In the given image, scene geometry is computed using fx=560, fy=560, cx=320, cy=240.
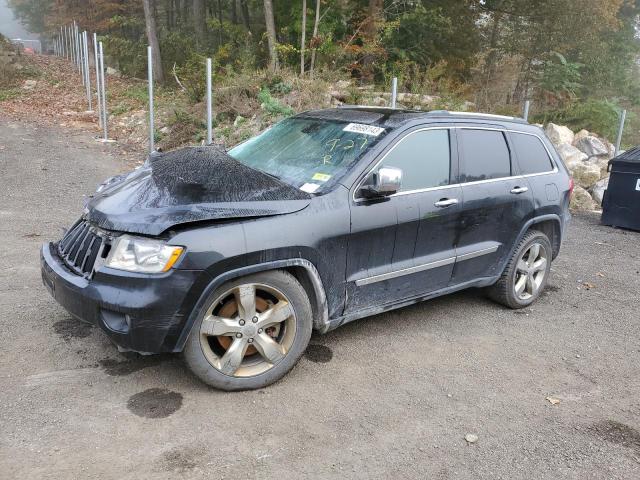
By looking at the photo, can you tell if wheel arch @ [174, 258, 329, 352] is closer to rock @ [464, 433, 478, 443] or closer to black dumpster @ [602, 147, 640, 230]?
rock @ [464, 433, 478, 443]

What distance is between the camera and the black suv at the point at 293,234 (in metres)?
3.16

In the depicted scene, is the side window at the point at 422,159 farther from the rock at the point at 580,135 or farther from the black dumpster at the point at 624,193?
the rock at the point at 580,135

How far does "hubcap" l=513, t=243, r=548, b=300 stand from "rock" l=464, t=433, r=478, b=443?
2199mm

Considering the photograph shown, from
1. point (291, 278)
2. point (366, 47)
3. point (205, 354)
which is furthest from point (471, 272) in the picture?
point (366, 47)

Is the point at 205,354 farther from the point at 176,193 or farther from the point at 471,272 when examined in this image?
the point at 471,272

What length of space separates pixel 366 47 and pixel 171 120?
5835 millimetres

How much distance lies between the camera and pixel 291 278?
349 centimetres

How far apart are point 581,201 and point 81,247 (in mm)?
10060

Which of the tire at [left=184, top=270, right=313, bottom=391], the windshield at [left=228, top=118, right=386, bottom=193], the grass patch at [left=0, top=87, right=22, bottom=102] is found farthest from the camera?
the grass patch at [left=0, top=87, right=22, bottom=102]

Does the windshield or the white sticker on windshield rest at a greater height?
the white sticker on windshield

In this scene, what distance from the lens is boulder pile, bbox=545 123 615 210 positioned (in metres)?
11.2

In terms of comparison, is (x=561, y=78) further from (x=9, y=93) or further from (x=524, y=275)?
(x=9, y=93)

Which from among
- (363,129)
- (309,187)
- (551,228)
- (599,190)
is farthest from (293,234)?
(599,190)

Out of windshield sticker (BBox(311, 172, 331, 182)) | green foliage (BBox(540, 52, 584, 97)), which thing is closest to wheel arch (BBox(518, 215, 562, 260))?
windshield sticker (BBox(311, 172, 331, 182))
